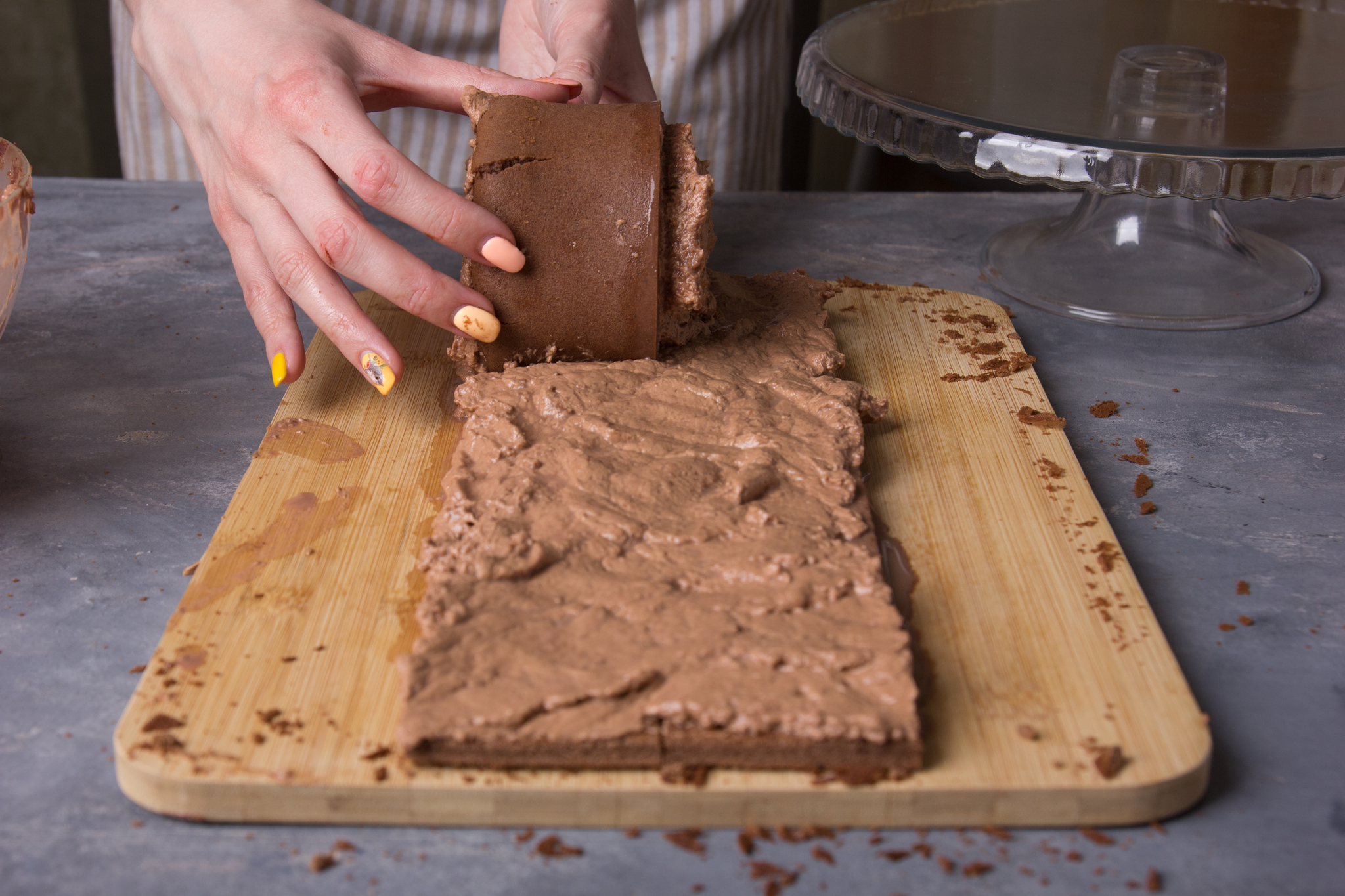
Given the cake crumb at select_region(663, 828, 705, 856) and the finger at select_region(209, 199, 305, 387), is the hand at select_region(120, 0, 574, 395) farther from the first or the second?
the cake crumb at select_region(663, 828, 705, 856)

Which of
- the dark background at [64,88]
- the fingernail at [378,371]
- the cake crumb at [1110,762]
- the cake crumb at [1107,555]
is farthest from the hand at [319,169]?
the dark background at [64,88]

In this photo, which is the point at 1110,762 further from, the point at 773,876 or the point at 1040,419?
the point at 1040,419

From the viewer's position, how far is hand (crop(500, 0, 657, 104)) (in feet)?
6.22

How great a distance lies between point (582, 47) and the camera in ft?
6.30

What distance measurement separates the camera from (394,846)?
1045mm

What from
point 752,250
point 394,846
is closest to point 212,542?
point 394,846

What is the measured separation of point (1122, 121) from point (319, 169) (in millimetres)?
1350

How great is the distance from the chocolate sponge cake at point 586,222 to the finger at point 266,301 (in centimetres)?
27

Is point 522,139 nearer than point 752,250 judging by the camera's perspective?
Yes

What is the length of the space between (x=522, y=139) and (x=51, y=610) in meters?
0.89

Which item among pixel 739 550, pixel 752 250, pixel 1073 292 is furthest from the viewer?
pixel 752 250

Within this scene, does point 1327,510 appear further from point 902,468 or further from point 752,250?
point 752,250

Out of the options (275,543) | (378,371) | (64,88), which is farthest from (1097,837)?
(64,88)

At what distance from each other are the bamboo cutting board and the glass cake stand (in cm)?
42
